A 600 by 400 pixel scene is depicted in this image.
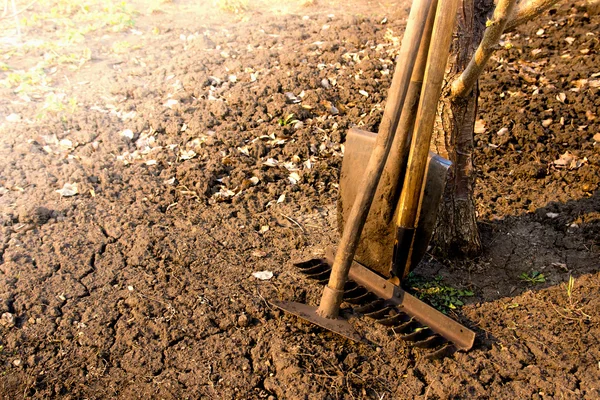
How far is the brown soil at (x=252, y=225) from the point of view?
277cm

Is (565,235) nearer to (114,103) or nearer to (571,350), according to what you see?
(571,350)

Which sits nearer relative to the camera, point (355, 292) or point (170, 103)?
point (355, 292)

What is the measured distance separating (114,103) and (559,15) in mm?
4589

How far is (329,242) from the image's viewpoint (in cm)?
372

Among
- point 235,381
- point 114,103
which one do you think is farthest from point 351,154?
point 114,103

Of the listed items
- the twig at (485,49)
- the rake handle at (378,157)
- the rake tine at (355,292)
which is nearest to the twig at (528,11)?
the twig at (485,49)

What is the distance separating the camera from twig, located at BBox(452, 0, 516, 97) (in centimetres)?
263

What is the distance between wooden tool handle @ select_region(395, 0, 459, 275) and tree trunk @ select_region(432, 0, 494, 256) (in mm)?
530

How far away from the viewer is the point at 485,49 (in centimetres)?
279

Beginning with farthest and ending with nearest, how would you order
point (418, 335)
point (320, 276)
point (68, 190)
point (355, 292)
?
point (68, 190) → point (320, 276) → point (355, 292) → point (418, 335)

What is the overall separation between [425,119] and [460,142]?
2.21ft

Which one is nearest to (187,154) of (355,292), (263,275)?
(263,275)

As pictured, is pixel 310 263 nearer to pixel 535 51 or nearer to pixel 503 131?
pixel 503 131

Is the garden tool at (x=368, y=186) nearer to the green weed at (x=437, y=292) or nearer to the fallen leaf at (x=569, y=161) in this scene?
the green weed at (x=437, y=292)
